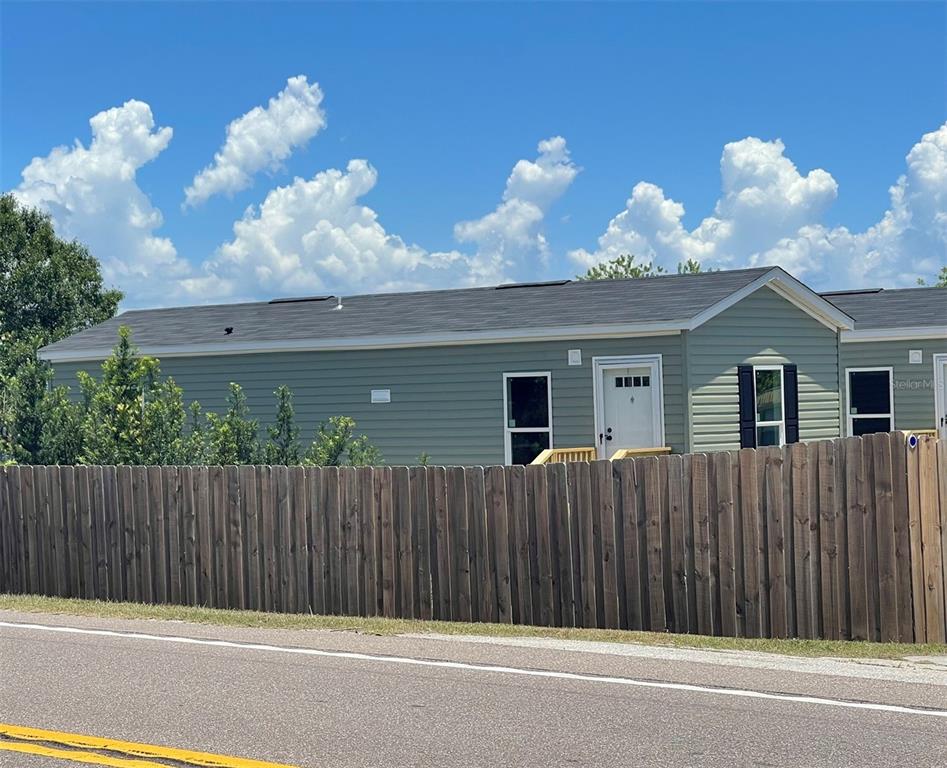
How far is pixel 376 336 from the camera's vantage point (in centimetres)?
2206

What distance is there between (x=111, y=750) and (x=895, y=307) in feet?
77.4

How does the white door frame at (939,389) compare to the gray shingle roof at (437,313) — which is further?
the white door frame at (939,389)

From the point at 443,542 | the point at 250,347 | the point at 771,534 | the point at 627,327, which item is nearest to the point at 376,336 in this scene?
the point at 250,347

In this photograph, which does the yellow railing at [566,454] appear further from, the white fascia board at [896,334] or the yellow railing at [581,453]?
the white fascia board at [896,334]

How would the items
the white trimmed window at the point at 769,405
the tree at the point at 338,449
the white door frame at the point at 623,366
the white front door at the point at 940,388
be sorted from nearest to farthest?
the tree at the point at 338,449, the white door frame at the point at 623,366, the white trimmed window at the point at 769,405, the white front door at the point at 940,388

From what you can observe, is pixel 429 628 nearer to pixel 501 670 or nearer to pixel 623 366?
pixel 501 670

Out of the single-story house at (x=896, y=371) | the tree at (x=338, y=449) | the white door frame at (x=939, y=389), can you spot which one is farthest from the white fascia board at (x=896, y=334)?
the tree at (x=338, y=449)

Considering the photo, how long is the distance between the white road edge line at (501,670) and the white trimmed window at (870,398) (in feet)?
60.9

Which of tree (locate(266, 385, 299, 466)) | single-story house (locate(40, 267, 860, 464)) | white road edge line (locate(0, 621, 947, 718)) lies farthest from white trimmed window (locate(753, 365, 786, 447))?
white road edge line (locate(0, 621, 947, 718))

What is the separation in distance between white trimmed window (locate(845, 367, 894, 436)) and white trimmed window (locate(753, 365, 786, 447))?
4.90 metres

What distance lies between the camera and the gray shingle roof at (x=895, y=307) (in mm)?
25547

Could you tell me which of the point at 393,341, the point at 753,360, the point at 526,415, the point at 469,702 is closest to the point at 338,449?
the point at 393,341

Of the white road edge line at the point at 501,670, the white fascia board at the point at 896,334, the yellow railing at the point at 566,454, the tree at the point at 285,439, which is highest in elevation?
the white fascia board at the point at 896,334

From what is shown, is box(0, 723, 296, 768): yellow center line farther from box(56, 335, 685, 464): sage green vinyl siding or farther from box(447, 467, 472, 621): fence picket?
box(56, 335, 685, 464): sage green vinyl siding
